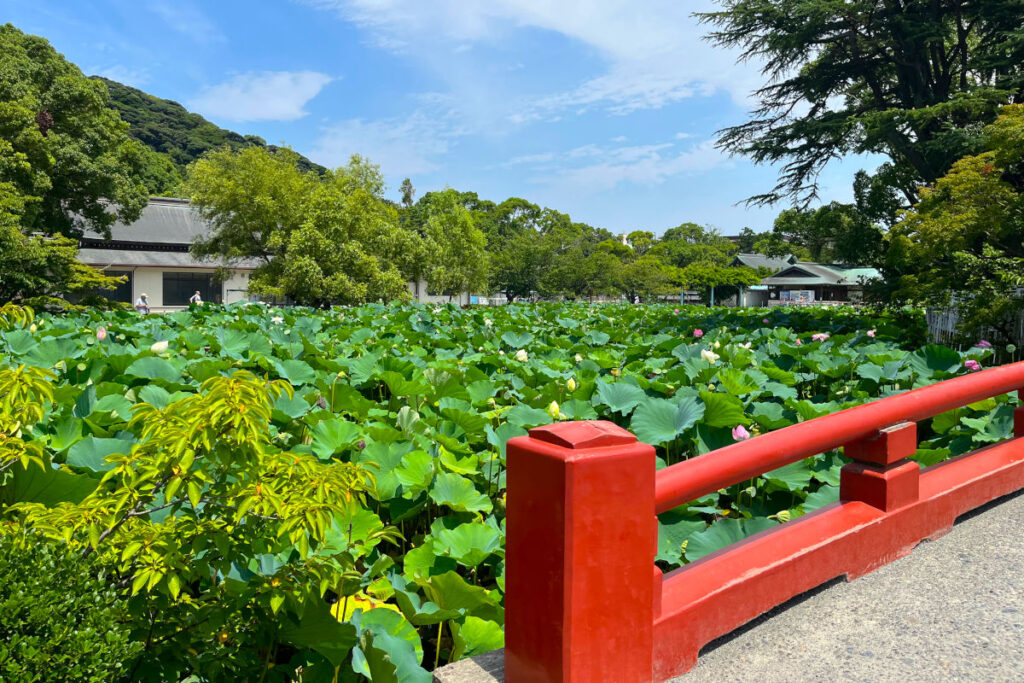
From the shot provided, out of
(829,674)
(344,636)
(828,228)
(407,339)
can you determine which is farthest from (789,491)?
(828,228)

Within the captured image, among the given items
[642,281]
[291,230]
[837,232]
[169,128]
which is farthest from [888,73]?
[169,128]

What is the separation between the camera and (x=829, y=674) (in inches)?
56.2

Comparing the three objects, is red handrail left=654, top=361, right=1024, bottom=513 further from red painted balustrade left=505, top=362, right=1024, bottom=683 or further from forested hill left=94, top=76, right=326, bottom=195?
forested hill left=94, top=76, right=326, bottom=195

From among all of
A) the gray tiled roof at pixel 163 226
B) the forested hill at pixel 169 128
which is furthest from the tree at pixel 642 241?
the gray tiled roof at pixel 163 226

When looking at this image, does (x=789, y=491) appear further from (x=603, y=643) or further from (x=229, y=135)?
(x=229, y=135)

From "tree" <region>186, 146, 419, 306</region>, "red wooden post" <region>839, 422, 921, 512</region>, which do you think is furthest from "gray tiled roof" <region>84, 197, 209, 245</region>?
"red wooden post" <region>839, 422, 921, 512</region>

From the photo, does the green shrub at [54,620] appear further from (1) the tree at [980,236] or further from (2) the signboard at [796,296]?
(2) the signboard at [796,296]

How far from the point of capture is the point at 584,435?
1211 millimetres

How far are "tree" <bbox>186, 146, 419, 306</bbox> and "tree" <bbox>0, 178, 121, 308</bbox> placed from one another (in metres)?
4.52

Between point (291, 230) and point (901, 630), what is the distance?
20.3 meters

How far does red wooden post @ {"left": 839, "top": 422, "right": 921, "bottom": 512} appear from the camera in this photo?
1928mm

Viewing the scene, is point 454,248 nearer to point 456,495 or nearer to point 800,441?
point 456,495

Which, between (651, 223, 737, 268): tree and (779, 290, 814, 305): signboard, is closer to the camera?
(779, 290, 814, 305): signboard

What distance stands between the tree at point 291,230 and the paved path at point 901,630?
58.0ft
